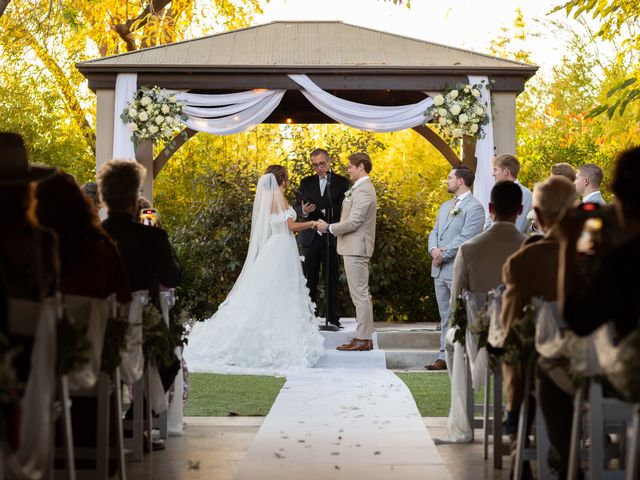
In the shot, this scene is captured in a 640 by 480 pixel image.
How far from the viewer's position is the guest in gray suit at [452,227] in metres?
10.2

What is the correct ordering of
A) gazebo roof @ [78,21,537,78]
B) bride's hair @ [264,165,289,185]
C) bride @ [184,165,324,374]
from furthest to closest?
bride's hair @ [264,165,289,185] < gazebo roof @ [78,21,537,78] < bride @ [184,165,324,374]

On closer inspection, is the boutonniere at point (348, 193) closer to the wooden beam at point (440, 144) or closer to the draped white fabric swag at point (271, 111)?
the draped white fabric swag at point (271, 111)

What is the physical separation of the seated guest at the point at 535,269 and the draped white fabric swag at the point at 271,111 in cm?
611

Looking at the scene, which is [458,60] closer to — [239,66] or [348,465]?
[239,66]

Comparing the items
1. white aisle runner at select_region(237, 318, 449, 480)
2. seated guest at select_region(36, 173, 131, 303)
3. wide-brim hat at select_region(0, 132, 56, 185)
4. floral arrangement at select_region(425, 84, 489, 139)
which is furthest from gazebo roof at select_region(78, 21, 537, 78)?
wide-brim hat at select_region(0, 132, 56, 185)

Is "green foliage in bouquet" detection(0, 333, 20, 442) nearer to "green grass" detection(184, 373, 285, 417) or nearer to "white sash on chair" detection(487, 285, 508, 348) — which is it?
"white sash on chair" detection(487, 285, 508, 348)

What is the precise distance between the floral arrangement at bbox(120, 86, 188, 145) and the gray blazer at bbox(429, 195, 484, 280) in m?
2.99

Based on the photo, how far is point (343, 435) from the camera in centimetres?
727

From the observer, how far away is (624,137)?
51.7 ft

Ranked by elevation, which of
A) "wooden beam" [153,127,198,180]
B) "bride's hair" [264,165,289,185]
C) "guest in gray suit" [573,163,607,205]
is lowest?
"guest in gray suit" [573,163,607,205]

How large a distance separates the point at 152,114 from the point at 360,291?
2809 millimetres

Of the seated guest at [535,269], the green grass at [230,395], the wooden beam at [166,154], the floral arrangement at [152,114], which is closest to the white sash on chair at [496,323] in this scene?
the seated guest at [535,269]

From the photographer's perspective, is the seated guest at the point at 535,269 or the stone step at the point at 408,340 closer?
the seated guest at the point at 535,269

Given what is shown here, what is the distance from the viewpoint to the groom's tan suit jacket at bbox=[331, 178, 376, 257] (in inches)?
458
